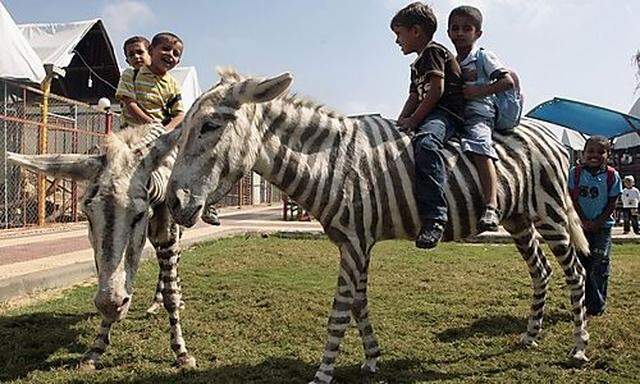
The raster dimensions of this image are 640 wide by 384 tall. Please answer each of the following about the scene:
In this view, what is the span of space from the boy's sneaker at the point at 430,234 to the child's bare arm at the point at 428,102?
0.74 metres

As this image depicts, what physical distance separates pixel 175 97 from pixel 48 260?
4914mm

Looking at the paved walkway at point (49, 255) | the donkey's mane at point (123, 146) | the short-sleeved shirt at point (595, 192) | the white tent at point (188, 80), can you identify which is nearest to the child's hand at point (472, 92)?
the short-sleeved shirt at point (595, 192)

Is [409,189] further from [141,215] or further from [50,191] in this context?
[50,191]

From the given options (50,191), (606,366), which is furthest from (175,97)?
(50,191)

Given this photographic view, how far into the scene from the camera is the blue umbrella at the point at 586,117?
1638cm

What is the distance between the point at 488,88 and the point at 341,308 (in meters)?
1.97

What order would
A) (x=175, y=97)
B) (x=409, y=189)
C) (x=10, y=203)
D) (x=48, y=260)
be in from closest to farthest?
(x=409, y=189), (x=175, y=97), (x=48, y=260), (x=10, y=203)

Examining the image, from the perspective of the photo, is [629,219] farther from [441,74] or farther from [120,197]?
[120,197]

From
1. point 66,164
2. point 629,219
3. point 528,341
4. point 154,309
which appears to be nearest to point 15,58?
point 154,309

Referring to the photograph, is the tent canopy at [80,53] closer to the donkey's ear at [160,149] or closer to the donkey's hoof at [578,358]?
the donkey's ear at [160,149]

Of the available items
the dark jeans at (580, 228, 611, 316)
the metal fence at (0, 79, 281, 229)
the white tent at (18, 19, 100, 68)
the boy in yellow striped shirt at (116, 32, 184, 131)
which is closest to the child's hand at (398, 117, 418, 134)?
the boy in yellow striped shirt at (116, 32, 184, 131)

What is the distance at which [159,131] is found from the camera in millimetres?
4547

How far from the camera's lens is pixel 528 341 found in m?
5.17

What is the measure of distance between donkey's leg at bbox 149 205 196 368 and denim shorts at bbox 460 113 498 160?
2279mm
